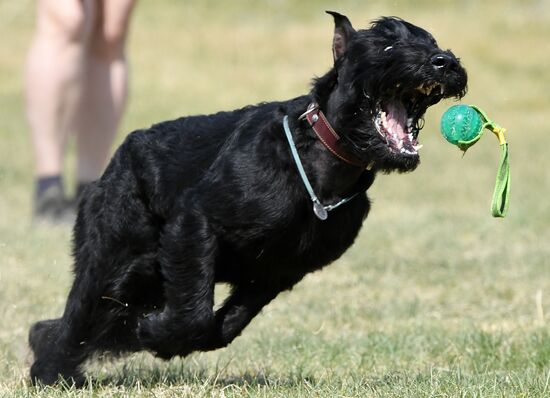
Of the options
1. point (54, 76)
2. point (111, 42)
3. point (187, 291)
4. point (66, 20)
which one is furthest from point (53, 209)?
point (187, 291)

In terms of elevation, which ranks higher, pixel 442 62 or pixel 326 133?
pixel 442 62

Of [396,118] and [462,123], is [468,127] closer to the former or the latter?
[462,123]

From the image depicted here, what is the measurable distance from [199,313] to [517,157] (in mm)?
10639

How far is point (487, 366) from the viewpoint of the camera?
492 centimetres

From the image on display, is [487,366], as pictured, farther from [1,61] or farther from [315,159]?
[1,61]

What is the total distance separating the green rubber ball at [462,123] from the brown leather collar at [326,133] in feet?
1.23

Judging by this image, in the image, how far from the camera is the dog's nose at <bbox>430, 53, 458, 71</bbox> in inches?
154

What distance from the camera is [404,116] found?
412 centimetres

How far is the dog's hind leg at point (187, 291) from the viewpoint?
4.22 metres

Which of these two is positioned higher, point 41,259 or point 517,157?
point 517,157

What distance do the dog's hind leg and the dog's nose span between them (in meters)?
0.99

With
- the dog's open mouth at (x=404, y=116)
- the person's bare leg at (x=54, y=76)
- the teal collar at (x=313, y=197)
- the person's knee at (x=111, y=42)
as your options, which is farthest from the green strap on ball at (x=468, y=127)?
the person's knee at (x=111, y=42)

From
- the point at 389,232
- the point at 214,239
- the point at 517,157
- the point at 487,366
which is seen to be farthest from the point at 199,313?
the point at 517,157

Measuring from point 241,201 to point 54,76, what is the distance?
13.7 ft
